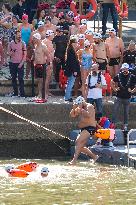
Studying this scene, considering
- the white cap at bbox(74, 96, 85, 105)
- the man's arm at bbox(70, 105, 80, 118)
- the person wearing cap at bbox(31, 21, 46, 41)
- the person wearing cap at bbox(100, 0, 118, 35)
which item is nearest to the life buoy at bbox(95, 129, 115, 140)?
the man's arm at bbox(70, 105, 80, 118)

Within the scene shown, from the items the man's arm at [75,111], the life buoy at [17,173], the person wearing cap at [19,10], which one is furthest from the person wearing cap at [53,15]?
the life buoy at [17,173]

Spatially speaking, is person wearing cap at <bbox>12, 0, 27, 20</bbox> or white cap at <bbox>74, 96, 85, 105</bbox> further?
person wearing cap at <bbox>12, 0, 27, 20</bbox>

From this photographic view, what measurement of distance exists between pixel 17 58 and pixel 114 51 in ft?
8.54

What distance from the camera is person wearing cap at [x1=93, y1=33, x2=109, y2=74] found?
3534 centimetres

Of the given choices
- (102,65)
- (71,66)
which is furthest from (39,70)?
(102,65)

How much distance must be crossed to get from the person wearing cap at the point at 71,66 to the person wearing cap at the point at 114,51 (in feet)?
4.13

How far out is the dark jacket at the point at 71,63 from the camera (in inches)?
1380

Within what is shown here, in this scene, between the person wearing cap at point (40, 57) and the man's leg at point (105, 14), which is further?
the man's leg at point (105, 14)

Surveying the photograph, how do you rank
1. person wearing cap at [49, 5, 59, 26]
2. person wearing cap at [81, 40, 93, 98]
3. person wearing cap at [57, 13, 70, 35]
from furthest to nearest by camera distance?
person wearing cap at [49, 5, 59, 26]
person wearing cap at [57, 13, 70, 35]
person wearing cap at [81, 40, 93, 98]

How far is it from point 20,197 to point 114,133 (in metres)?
6.17

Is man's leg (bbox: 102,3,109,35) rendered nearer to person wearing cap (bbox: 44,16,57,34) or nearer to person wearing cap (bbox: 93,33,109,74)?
person wearing cap (bbox: 44,16,57,34)

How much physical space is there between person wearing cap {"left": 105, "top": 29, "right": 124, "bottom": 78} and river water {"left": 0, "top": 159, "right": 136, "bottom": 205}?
4.47 metres

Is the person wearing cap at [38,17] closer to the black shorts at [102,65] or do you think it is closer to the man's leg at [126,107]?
the black shorts at [102,65]

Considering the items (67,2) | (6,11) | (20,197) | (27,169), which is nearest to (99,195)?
(20,197)
